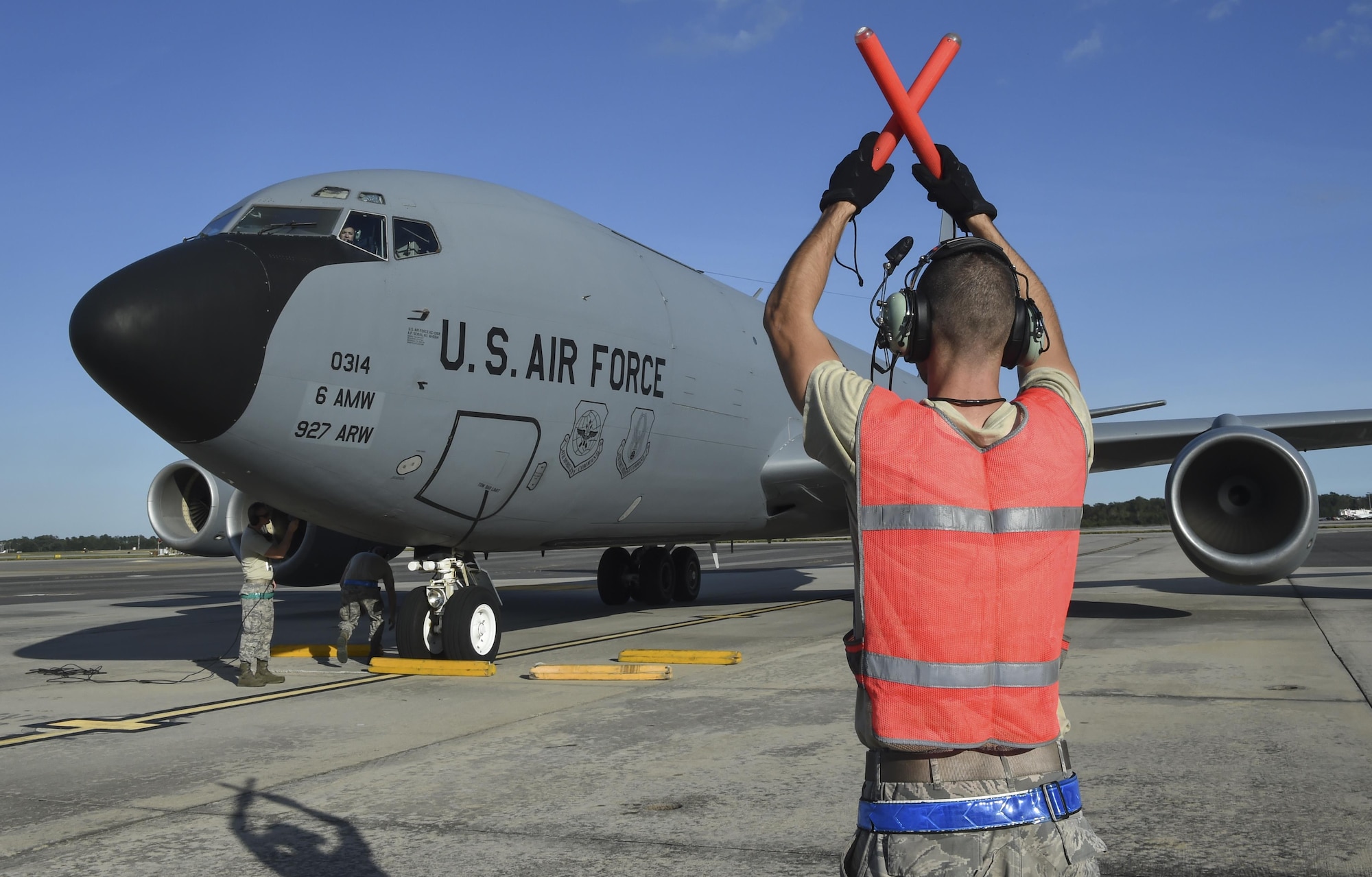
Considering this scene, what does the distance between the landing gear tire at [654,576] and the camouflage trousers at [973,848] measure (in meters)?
14.6

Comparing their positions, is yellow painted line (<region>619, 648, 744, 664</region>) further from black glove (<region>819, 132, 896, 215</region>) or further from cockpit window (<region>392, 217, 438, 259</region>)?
black glove (<region>819, 132, 896, 215</region>)

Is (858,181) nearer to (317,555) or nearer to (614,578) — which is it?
(317,555)

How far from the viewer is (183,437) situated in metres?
7.01

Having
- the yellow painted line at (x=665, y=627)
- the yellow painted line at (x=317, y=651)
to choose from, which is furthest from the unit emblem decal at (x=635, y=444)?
the yellow painted line at (x=317, y=651)

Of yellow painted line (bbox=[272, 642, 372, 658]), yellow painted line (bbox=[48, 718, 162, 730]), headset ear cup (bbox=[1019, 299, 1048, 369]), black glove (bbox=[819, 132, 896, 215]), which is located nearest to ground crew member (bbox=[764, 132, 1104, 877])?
headset ear cup (bbox=[1019, 299, 1048, 369])

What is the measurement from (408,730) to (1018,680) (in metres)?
5.35

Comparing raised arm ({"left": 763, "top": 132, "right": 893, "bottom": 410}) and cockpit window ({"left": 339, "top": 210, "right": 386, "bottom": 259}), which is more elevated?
cockpit window ({"left": 339, "top": 210, "right": 386, "bottom": 259})

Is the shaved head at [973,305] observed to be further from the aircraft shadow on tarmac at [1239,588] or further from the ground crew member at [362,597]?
the aircraft shadow on tarmac at [1239,588]

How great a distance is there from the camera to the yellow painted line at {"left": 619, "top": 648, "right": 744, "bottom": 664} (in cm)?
933

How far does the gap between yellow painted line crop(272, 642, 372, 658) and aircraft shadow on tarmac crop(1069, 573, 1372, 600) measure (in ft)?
35.9

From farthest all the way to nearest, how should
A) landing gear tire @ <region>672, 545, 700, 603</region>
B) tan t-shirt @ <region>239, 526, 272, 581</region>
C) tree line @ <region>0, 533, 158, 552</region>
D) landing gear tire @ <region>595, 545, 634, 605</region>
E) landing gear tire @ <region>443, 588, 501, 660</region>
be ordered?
1. tree line @ <region>0, 533, 158, 552</region>
2. landing gear tire @ <region>672, 545, 700, 603</region>
3. landing gear tire @ <region>595, 545, 634, 605</region>
4. tan t-shirt @ <region>239, 526, 272, 581</region>
5. landing gear tire @ <region>443, 588, 501, 660</region>

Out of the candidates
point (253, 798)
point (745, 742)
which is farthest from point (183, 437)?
point (745, 742)

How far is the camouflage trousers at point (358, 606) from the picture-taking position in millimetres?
10070

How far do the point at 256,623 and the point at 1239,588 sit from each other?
591 inches
